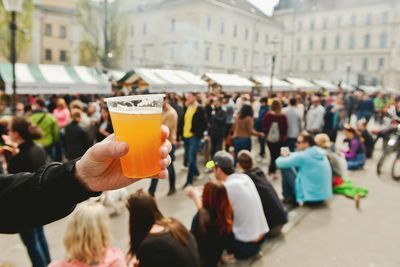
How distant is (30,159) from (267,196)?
2.48 meters

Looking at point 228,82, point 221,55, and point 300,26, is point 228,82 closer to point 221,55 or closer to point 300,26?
point 221,55

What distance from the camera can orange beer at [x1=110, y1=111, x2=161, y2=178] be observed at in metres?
1.10

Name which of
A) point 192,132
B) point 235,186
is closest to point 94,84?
point 192,132

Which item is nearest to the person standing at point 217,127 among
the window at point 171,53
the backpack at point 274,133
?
the backpack at point 274,133

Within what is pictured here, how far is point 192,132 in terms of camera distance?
21.8 feet

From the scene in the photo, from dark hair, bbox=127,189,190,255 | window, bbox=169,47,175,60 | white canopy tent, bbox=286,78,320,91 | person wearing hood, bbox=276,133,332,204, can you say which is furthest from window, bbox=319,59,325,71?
dark hair, bbox=127,189,190,255

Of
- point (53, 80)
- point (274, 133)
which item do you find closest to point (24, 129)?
point (274, 133)

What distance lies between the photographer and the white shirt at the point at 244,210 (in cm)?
338

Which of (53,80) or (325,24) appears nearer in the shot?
(53,80)

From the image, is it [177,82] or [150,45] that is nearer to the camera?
[177,82]

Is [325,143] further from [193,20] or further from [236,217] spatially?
[193,20]

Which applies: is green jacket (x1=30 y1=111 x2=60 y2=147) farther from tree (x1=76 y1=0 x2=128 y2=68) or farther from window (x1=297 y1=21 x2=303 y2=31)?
window (x1=297 y1=21 x2=303 y2=31)

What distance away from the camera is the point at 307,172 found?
5.00 m

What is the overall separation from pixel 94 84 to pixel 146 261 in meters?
9.37
